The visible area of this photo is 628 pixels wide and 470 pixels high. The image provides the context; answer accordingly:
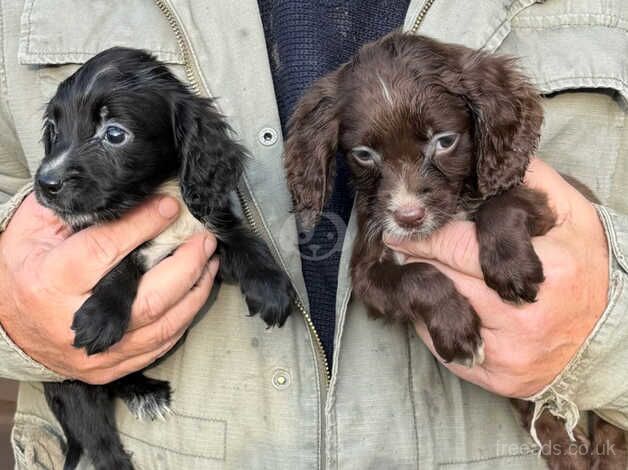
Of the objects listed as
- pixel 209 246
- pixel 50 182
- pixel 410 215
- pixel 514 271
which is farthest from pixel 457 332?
pixel 50 182

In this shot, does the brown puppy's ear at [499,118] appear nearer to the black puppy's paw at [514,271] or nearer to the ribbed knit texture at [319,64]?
the black puppy's paw at [514,271]

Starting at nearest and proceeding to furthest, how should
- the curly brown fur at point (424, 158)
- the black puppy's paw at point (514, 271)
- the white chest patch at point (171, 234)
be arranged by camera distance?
the black puppy's paw at point (514, 271)
the curly brown fur at point (424, 158)
the white chest patch at point (171, 234)

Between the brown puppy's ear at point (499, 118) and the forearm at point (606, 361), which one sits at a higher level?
the brown puppy's ear at point (499, 118)

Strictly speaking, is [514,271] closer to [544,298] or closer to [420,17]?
[544,298]

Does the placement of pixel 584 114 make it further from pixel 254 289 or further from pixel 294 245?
pixel 254 289

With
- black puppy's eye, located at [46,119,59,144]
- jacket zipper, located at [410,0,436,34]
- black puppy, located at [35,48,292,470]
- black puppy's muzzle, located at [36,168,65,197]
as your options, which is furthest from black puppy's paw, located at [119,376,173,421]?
jacket zipper, located at [410,0,436,34]

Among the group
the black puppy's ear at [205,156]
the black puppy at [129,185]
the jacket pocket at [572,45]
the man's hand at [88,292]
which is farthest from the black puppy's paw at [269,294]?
the jacket pocket at [572,45]
